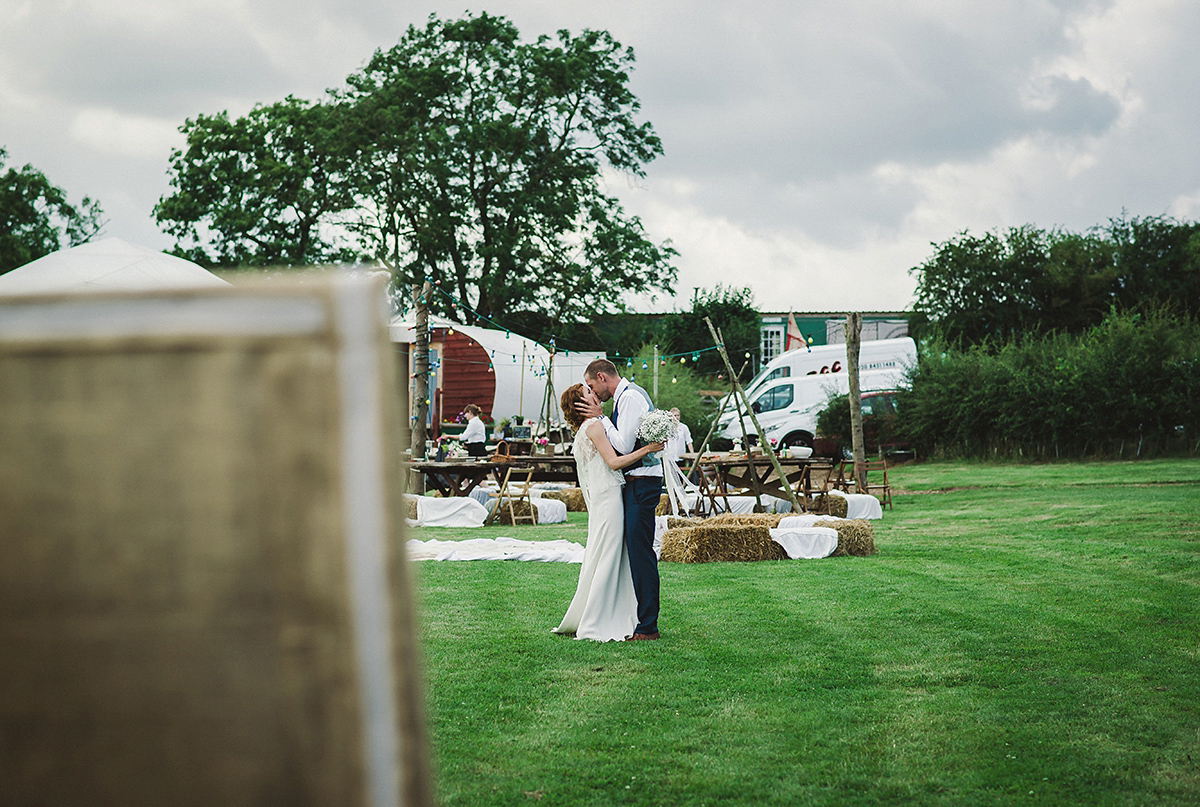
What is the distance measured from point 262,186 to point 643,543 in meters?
34.1

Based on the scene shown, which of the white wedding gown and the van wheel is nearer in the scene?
the white wedding gown

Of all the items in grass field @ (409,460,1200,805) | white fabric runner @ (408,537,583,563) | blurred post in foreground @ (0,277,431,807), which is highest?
blurred post in foreground @ (0,277,431,807)

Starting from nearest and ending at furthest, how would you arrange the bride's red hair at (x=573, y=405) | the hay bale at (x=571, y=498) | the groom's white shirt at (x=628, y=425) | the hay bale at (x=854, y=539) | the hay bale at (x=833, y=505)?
the groom's white shirt at (x=628, y=425) → the bride's red hair at (x=573, y=405) → the hay bale at (x=854, y=539) → the hay bale at (x=833, y=505) → the hay bale at (x=571, y=498)

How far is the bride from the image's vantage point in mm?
7074

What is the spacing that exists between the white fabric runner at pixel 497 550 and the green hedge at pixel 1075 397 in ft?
58.2

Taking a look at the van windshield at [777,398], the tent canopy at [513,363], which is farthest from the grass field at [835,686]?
the van windshield at [777,398]

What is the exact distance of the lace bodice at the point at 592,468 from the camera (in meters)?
7.22

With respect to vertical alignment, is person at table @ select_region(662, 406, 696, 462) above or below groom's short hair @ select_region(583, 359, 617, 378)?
below

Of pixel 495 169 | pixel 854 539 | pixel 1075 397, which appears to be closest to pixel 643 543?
pixel 854 539

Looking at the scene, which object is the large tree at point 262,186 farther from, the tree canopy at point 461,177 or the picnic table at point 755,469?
the picnic table at point 755,469

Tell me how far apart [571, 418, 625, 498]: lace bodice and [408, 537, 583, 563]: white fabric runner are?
3.78 meters

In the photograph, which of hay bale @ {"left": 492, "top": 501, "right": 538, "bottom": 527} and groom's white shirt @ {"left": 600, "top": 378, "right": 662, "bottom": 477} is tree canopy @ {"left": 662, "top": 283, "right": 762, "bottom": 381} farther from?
groom's white shirt @ {"left": 600, "top": 378, "right": 662, "bottom": 477}

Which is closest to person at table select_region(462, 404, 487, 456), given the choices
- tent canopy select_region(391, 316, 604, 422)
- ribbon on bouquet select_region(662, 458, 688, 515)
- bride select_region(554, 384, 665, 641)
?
ribbon on bouquet select_region(662, 458, 688, 515)

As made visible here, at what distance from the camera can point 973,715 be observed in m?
4.87
